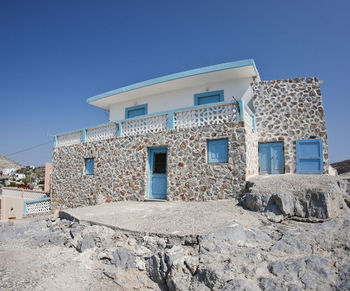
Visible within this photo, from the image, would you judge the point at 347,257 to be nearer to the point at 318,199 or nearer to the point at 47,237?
the point at 318,199

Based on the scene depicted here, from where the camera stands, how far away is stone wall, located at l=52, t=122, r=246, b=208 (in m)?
7.72

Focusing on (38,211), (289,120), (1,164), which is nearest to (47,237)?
(38,211)

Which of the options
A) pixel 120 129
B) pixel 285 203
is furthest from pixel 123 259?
pixel 120 129

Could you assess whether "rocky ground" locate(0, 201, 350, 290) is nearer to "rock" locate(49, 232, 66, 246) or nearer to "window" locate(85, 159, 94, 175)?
"rock" locate(49, 232, 66, 246)

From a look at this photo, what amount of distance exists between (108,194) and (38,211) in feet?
17.5

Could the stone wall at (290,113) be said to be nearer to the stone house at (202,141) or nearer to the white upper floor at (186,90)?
the stone house at (202,141)

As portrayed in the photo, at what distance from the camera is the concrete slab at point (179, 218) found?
502cm

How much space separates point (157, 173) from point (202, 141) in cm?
230

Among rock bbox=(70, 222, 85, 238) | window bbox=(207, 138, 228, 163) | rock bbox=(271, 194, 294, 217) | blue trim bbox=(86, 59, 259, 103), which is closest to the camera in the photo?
rock bbox=(271, 194, 294, 217)

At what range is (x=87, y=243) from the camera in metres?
5.15

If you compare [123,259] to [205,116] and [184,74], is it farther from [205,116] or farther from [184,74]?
[184,74]

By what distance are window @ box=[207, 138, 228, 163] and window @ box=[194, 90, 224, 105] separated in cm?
300

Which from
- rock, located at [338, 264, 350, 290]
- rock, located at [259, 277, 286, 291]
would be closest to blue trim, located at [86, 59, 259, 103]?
rock, located at [338, 264, 350, 290]

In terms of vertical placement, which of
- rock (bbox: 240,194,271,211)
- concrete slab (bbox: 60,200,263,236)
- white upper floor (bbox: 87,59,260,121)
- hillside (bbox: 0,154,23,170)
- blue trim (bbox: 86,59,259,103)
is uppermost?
blue trim (bbox: 86,59,259,103)
